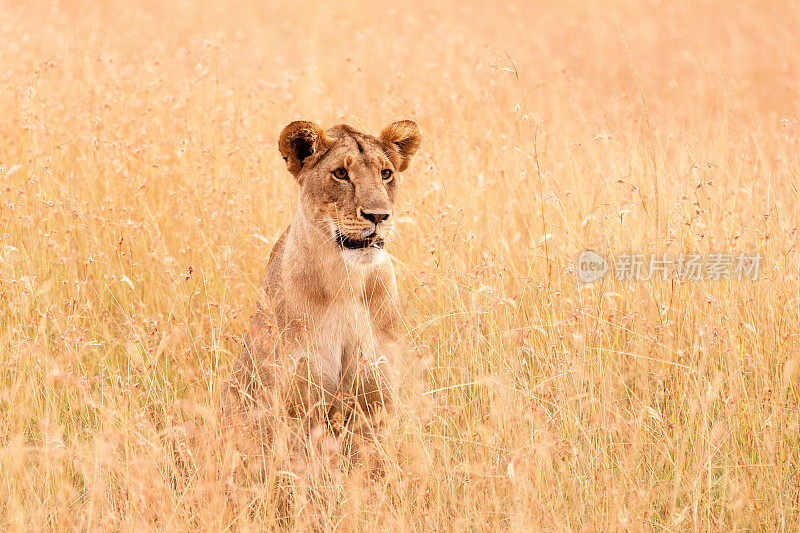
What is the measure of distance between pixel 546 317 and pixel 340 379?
1.34 metres

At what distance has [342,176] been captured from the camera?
14.1 feet

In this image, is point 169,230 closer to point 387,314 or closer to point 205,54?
point 387,314

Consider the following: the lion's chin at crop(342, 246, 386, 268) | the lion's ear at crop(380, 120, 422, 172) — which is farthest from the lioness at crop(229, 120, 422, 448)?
the lion's ear at crop(380, 120, 422, 172)

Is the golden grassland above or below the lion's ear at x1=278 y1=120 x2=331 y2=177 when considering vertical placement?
below

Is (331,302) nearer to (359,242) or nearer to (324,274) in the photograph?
(324,274)

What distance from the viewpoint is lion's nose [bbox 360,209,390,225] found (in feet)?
13.0

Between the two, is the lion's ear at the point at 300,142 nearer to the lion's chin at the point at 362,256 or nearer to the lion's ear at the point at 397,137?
the lion's ear at the point at 397,137

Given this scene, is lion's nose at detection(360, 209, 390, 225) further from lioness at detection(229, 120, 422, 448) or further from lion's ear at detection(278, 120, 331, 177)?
lion's ear at detection(278, 120, 331, 177)

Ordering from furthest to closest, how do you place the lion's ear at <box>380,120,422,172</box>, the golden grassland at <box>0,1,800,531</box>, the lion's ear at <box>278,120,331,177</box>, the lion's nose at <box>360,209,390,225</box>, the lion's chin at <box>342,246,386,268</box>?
1. the lion's ear at <box>380,120,422,172</box>
2. the lion's ear at <box>278,120,331,177</box>
3. the lion's chin at <box>342,246,386,268</box>
4. the lion's nose at <box>360,209,390,225</box>
5. the golden grassland at <box>0,1,800,531</box>

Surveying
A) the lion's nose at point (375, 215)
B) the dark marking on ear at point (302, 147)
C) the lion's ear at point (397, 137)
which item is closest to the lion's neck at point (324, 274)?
the lion's nose at point (375, 215)

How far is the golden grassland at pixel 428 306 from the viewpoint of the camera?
3830mm

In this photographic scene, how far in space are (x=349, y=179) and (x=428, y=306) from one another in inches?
64.9

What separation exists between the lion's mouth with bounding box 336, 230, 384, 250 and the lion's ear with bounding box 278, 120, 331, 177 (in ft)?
1.68

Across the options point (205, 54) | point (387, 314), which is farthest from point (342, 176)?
point (205, 54)
